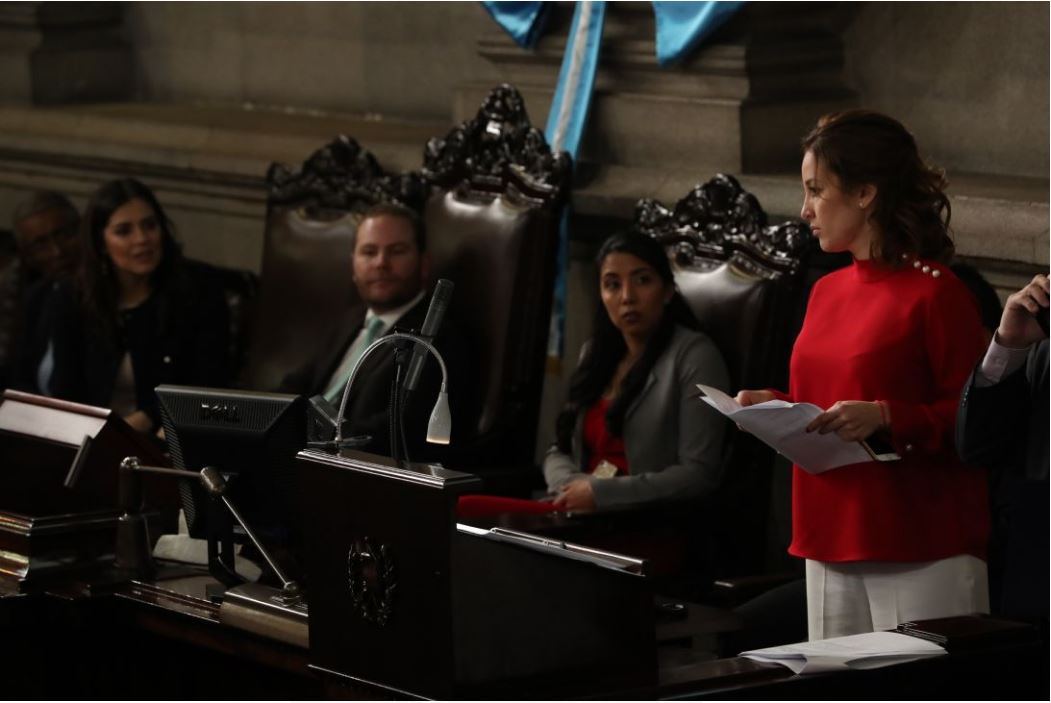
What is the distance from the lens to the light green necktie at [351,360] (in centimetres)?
513

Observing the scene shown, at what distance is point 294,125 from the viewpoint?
7.02m

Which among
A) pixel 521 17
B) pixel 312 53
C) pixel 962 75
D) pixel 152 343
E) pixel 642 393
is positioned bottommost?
pixel 642 393

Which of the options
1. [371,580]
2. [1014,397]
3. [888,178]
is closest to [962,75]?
[888,178]

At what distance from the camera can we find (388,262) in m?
5.05

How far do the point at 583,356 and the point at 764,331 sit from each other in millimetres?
458

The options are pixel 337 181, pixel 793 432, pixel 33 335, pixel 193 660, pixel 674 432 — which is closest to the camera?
pixel 793 432

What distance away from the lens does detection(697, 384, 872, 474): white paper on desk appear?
3.21 meters

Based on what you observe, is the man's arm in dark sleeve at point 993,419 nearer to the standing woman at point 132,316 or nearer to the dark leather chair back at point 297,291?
the dark leather chair back at point 297,291

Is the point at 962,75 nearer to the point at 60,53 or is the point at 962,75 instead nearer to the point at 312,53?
the point at 312,53

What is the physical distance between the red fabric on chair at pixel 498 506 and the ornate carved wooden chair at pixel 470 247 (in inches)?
21.7

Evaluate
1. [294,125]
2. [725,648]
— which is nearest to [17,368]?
[294,125]

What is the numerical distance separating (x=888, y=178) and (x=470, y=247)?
2.04 m

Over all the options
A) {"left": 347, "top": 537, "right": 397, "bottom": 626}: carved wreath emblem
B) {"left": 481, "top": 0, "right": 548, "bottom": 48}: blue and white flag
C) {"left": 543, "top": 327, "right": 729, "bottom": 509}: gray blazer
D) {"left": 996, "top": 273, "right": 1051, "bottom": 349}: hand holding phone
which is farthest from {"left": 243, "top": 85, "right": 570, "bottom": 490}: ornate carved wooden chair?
{"left": 996, "top": 273, "right": 1051, "bottom": 349}: hand holding phone

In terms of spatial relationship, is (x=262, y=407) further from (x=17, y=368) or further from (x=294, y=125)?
(x=294, y=125)
